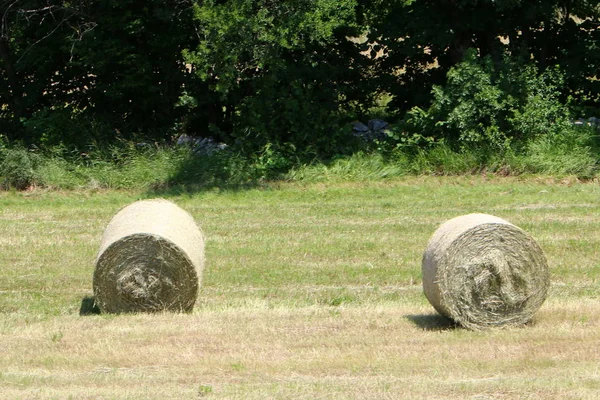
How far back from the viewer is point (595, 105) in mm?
22281

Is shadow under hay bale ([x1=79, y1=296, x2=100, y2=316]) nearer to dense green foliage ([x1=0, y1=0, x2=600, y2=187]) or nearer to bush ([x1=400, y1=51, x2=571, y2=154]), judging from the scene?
dense green foliage ([x1=0, y1=0, x2=600, y2=187])

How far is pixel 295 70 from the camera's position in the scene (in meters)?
21.2

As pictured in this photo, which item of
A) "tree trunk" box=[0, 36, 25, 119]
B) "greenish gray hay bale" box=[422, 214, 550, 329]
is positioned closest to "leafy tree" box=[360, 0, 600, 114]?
"tree trunk" box=[0, 36, 25, 119]

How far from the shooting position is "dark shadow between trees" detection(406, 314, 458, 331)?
10229mm

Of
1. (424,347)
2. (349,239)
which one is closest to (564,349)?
(424,347)

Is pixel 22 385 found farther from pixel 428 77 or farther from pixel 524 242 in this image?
pixel 428 77

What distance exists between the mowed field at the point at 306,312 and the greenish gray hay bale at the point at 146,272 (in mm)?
234

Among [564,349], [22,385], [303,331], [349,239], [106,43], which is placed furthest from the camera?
[106,43]

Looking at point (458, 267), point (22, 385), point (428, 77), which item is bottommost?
point (22, 385)

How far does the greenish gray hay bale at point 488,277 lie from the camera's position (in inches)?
399

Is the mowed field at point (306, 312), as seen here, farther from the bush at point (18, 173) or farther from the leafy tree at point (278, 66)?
the leafy tree at point (278, 66)

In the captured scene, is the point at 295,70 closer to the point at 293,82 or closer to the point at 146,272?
the point at 293,82

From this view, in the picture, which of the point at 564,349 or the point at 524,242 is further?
the point at 524,242

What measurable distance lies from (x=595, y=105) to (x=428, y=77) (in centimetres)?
355
